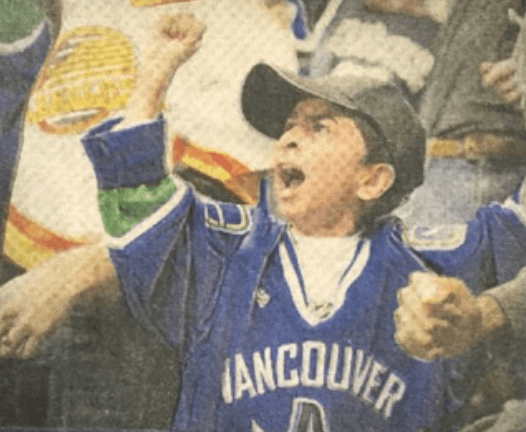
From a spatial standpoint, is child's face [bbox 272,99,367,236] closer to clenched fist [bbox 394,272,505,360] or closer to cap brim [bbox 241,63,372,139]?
cap brim [bbox 241,63,372,139]

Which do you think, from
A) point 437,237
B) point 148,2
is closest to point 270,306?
point 437,237

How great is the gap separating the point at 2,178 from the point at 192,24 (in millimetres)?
728

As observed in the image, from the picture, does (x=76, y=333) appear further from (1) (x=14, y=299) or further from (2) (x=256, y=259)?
(2) (x=256, y=259)

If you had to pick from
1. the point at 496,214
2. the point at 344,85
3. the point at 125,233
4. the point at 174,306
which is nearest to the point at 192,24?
the point at 344,85

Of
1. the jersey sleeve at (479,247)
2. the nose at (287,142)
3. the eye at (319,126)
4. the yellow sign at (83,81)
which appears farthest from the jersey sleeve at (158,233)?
the jersey sleeve at (479,247)

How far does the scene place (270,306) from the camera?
2.50m

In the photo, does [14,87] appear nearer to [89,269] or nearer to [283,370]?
[89,269]

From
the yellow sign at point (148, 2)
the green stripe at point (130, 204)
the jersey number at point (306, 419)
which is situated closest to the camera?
the jersey number at point (306, 419)

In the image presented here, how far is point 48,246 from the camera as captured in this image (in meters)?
2.56

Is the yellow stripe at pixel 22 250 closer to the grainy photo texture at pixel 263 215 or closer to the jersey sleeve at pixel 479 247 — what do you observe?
the grainy photo texture at pixel 263 215

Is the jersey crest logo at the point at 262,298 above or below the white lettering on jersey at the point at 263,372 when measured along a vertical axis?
above

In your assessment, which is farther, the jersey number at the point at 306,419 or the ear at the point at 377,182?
the ear at the point at 377,182

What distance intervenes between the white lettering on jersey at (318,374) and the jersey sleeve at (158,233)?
0.20 metres

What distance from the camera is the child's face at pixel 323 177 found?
2.57m
